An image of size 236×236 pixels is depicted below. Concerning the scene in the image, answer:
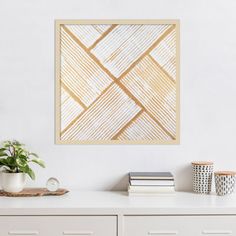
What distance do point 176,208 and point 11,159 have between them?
2.90ft

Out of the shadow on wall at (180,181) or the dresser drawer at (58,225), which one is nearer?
the dresser drawer at (58,225)

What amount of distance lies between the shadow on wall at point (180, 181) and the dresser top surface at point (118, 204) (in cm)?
19

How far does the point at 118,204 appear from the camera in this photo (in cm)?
231

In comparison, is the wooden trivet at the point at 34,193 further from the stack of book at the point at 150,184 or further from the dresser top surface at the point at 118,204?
the stack of book at the point at 150,184

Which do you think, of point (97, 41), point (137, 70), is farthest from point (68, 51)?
point (137, 70)

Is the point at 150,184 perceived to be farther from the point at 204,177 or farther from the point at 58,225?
the point at 58,225

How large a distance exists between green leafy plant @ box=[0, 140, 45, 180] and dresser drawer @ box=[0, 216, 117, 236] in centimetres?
33

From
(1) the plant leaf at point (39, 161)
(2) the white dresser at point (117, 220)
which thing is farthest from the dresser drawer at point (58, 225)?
(1) the plant leaf at point (39, 161)

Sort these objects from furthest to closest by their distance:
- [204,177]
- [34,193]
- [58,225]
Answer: [204,177]
[34,193]
[58,225]

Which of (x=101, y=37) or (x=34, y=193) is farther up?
(x=101, y=37)

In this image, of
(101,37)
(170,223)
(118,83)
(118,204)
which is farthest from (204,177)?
(101,37)

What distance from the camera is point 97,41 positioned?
2.67m

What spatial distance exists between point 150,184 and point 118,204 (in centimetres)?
27

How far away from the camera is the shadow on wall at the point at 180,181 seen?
268 cm
